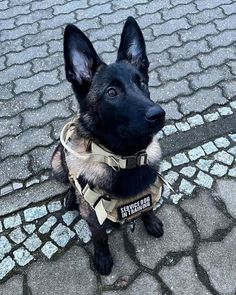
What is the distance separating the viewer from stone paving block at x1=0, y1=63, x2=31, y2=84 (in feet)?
14.5

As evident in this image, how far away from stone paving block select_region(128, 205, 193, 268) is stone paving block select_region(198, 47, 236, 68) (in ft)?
6.46

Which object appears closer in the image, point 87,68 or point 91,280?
point 87,68

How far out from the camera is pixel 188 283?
269cm

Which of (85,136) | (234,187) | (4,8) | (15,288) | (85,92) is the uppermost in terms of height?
(85,92)

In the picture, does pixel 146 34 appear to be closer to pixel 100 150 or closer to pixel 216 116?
pixel 216 116

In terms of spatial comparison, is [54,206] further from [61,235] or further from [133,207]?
[133,207]

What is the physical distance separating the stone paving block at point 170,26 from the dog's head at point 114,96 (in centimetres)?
246

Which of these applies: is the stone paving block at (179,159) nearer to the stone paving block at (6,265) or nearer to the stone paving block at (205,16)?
the stone paving block at (6,265)

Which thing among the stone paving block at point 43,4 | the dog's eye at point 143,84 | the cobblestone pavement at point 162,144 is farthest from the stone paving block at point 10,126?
the stone paving block at point 43,4

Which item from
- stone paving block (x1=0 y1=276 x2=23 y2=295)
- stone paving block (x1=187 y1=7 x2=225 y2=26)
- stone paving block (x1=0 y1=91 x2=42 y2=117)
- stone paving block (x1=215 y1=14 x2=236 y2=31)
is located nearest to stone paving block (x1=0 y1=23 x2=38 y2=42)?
stone paving block (x1=0 y1=91 x2=42 y2=117)

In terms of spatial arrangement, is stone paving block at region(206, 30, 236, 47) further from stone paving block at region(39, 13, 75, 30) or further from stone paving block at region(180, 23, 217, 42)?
stone paving block at region(39, 13, 75, 30)

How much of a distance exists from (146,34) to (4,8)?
7.02ft

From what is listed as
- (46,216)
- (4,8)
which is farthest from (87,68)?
(4,8)

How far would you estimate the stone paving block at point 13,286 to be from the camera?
273 centimetres
